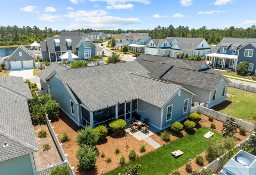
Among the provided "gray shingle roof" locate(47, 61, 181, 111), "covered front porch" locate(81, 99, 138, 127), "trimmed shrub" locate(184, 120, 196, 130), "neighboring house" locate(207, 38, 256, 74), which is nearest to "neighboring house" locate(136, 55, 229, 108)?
"gray shingle roof" locate(47, 61, 181, 111)

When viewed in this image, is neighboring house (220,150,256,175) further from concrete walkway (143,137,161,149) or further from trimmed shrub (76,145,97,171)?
trimmed shrub (76,145,97,171)

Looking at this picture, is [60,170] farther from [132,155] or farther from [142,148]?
[142,148]

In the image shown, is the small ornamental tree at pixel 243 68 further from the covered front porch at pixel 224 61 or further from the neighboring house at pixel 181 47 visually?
the neighboring house at pixel 181 47

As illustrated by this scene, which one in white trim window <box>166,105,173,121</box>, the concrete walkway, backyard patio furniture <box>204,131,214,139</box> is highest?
white trim window <box>166,105,173,121</box>

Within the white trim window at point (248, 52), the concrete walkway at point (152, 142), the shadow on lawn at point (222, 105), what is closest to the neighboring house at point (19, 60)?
the concrete walkway at point (152, 142)

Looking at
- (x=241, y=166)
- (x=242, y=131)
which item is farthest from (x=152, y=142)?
(x=242, y=131)

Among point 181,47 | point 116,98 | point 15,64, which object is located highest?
point 181,47
